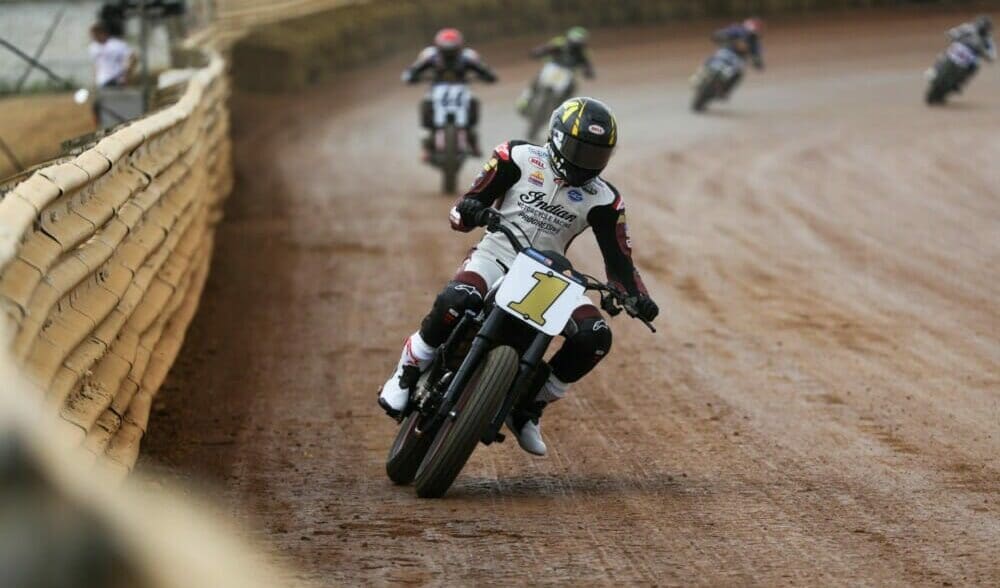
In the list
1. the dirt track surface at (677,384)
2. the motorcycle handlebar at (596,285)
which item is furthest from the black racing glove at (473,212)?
the dirt track surface at (677,384)

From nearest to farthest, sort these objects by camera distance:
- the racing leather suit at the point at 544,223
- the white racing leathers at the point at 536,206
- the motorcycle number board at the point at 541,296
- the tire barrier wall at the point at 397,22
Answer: the motorcycle number board at the point at 541,296 → the racing leather suit at the point at 544,223 → the white racing leathers at the point at 536,206 → the tire barrier wall at the point at 397,22

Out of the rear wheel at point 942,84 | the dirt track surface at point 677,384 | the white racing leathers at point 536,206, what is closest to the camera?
the dirt track surface at point 677,384

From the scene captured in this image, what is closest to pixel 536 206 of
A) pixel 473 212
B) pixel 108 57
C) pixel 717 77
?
pixel 473 212

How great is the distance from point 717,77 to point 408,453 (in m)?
20.8

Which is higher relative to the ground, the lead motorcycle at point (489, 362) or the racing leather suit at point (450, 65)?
the lead motorcycle at point (489, 362)

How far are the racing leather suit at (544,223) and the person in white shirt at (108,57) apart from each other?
13302 millimetres

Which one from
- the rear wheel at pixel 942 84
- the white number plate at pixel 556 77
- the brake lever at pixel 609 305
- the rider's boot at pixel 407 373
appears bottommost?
the rear wheel at pixel 942 84

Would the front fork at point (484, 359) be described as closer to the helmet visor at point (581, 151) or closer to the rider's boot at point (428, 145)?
the helmet visor at point (581, 151)

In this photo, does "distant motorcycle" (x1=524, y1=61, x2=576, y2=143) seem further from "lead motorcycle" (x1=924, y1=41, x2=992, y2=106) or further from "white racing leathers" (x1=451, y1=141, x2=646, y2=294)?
"white racing leathers" (x1=451, y1=141, x2=646, y2=294)

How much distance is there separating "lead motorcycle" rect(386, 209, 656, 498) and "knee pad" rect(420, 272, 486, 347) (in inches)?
1.8

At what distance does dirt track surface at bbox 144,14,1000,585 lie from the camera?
626 cm

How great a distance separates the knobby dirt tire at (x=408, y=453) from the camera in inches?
284

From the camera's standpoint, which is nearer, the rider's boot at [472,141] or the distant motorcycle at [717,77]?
the rider's boot at [472,141]

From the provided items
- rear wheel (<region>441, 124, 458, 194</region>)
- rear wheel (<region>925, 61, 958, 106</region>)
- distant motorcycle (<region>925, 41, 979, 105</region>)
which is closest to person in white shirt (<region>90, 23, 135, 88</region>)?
rear wheel (<region>441, 124, 458, 194</region>)
